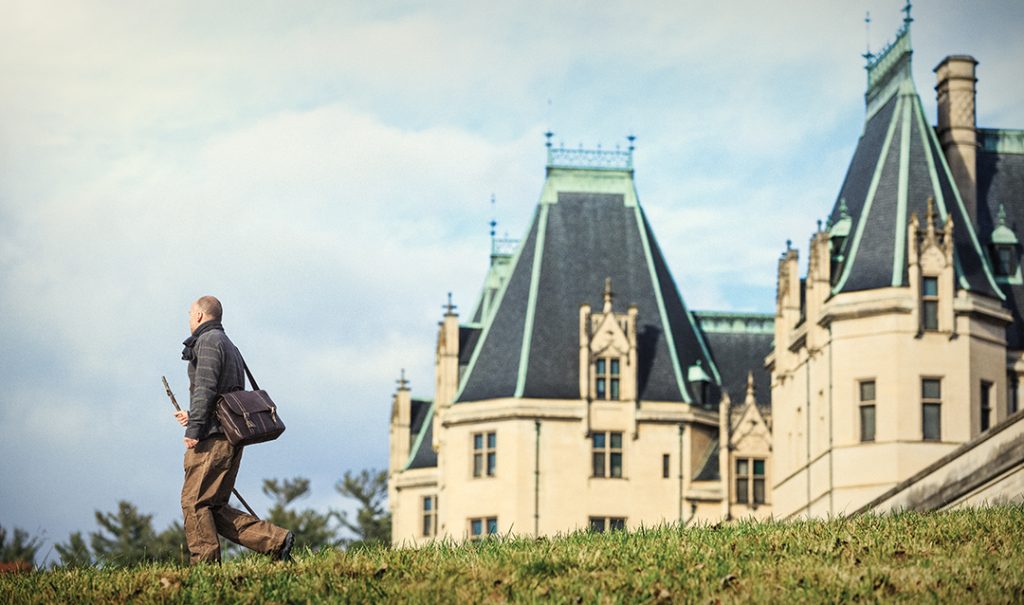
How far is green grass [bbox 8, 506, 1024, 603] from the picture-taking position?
555 inches

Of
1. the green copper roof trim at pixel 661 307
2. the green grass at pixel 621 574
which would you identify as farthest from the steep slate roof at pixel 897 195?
the green grass at pixel 621 574

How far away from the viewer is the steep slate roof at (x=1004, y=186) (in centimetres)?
5062

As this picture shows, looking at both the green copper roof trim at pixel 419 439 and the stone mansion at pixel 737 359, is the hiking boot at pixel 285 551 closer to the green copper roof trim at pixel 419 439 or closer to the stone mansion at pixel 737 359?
the stone mansion at pixel 737 359

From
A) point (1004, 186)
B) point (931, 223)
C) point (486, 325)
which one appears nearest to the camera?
point (931, 223)

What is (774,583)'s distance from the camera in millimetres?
14430

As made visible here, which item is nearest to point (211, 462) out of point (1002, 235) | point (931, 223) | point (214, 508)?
→ point (214, 508)

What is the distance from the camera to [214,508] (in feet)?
50.3

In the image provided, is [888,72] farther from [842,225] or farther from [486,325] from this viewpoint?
[486,325]

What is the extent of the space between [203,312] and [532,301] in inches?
1698

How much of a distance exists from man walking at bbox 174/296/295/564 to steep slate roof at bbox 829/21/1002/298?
33448mm

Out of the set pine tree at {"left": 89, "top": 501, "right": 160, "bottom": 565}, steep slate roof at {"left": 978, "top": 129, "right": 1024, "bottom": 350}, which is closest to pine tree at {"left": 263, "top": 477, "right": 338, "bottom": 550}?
pine tree at {"left": 89, "top": 501, "right": 160, "bottom": 565}

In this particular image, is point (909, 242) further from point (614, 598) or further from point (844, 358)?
point (614, 598)

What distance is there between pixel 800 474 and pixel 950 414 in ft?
18.7

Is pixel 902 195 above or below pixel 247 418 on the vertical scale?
above
